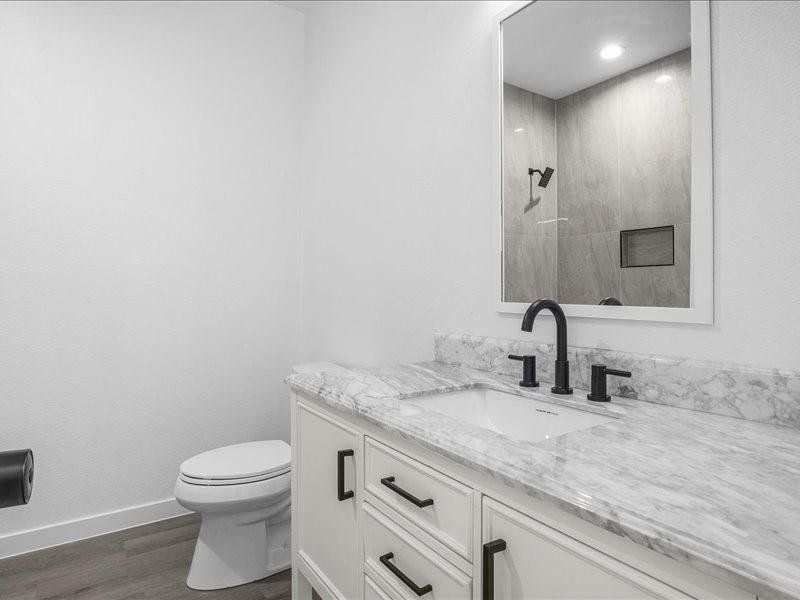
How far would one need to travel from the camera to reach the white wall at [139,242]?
6.76ft

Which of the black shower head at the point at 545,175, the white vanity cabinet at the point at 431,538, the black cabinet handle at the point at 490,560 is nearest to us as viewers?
the white vanity cabinet at the point at 431,538

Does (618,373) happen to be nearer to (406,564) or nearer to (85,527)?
(406,564)

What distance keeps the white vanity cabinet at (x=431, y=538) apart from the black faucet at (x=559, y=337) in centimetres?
46

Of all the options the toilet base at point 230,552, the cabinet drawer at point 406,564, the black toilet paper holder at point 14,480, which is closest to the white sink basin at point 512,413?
the cabinet drawer at point 406,564

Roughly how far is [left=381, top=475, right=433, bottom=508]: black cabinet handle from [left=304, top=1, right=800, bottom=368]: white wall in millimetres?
654

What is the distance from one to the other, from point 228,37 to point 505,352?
2261 millimetres

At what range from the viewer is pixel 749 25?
3.25 feet

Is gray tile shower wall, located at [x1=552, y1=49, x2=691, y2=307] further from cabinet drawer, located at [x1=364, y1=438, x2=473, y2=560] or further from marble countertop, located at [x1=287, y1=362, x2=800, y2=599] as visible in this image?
cabinet drawer, located at [x1=364, y1=438, x2=473, y2=560]

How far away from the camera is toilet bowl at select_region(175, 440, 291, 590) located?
1.75 meters

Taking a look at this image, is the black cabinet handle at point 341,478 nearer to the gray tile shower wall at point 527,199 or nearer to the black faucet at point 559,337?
the black faucet at point 559,337

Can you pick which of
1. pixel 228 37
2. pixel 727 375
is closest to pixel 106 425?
pixel 228 37

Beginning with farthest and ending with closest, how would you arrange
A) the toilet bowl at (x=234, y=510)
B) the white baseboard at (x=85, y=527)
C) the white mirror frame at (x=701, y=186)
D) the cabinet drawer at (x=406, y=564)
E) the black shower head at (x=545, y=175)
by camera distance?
the white baseboard at (x=85, y=527) → the toilet bowl at (x=234, y=510) → the black shower head at (x=545, y=175) → the white mirror frame at (x=701, y=186) → the cabinet drawer at (x=406, y=564)

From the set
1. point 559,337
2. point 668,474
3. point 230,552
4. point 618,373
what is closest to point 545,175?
point 559,337

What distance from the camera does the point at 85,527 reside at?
215 cm
